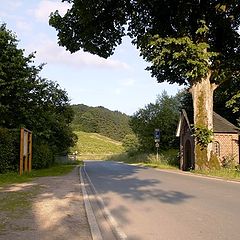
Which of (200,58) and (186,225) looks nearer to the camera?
(186,225)

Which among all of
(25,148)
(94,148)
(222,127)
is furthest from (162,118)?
(94,148)

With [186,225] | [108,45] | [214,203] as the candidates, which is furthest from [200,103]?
[186,225]

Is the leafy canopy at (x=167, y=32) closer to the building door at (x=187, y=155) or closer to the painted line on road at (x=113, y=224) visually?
the building door at (x=187, y=155)

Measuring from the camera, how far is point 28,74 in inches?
1212

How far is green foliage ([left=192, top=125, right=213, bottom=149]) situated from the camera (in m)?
28.4

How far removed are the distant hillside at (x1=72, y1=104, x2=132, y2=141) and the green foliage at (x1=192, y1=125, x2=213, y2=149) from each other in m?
126

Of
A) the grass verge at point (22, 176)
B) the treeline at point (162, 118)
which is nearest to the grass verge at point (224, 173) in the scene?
the grass verge at point (22, 176)

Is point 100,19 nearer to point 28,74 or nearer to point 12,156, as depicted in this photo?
point 28,74

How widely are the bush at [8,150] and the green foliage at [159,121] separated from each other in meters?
33.5

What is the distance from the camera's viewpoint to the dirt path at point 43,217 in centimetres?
781

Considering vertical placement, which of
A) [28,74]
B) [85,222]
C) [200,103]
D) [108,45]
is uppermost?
[108,45]

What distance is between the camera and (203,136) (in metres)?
28.4

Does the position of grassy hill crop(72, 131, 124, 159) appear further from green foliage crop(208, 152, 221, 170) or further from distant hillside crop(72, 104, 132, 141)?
green foliage crop(208, 152, 221, 170)

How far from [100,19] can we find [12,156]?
11.0 m
